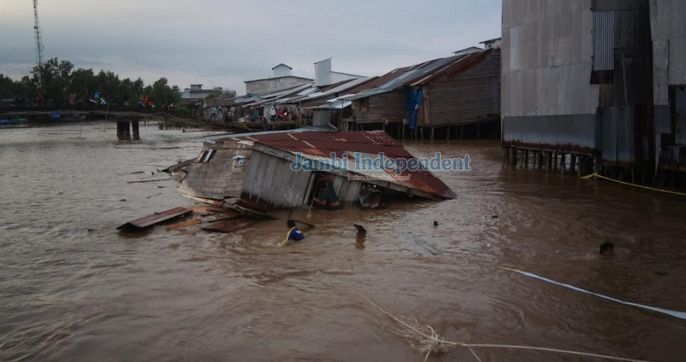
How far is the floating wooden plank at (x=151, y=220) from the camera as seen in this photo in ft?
34.1

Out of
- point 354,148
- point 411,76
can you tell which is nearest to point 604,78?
point 354,148

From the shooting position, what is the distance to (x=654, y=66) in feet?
41.4

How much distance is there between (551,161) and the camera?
18.1 meters

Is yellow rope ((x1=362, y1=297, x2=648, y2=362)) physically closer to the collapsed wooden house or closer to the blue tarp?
the collapsed wooden house

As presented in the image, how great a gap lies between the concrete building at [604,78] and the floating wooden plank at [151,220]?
11.1m

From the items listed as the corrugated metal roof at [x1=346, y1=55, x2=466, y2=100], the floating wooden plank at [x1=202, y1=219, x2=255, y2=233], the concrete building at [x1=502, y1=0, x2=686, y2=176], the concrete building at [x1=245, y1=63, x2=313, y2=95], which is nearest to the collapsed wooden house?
the floating wooden plank at [x1=202, y1=219, x2=255, y2=233]

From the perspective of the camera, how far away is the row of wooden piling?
16141 mm

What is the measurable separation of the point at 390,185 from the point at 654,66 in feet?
22.9

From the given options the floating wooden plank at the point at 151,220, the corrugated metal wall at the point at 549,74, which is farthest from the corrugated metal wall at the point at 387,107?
the floating wooden plank at the point at 151,220

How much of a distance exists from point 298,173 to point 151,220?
3.32 m

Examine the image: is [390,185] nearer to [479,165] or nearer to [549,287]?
[549,287]

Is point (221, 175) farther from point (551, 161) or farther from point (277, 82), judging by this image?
point (277, 82)

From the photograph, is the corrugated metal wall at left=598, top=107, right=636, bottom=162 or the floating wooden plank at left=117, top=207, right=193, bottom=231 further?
the corrugated metal wall at left=598, top=107, right=636, bottom=162

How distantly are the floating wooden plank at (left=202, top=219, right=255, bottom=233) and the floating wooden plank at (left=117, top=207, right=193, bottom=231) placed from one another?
107 centimetres
